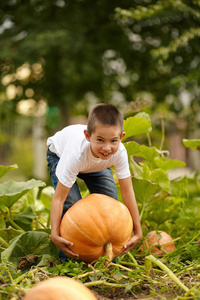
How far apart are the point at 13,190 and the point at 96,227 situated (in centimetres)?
70

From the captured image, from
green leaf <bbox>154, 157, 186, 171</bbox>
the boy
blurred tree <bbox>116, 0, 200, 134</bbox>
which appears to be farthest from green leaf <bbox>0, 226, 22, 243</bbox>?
blurred tree <bbox>116, 0, 200, 134</bbox>

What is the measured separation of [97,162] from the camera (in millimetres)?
1961

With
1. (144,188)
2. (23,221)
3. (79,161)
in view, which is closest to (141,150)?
(144,188)

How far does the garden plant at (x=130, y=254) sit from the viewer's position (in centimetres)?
158

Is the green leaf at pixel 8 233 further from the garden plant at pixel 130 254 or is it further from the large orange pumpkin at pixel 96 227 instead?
the large orange pumpkin at pixel 96 227

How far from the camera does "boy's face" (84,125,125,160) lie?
5.65ft

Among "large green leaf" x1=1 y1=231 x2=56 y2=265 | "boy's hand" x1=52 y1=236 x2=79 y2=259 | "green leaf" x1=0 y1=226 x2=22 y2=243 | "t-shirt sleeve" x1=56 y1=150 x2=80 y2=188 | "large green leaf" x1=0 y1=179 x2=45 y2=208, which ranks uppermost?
"t-shirt sleeve" x1=56 y1=150 x2=80 y2=188

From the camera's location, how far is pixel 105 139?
1739 millimetres

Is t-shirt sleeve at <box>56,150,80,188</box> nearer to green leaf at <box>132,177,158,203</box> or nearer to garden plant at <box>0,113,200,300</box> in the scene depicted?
garden plant at <box>0,113,200,300</box>

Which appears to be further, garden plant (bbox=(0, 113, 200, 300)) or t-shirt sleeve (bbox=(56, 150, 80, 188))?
t-shirt sleeve (bbox=(56, 150, 80, 188))

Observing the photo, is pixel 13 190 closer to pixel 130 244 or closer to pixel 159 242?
pixel 130 244

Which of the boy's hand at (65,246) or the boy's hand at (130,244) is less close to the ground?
the boy's hand at (65,246)

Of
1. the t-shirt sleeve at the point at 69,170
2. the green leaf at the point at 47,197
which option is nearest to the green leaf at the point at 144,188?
the t-shirt sleeve at the point at 69,170

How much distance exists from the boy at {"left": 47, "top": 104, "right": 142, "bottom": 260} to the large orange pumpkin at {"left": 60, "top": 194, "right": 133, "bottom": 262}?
0.04 m
